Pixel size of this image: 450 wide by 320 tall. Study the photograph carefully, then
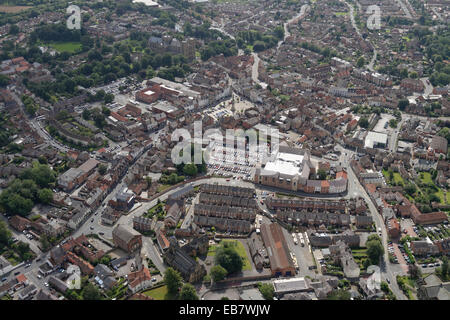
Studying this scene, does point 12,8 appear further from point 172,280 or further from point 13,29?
point 172,280

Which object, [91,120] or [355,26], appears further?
[355,26]

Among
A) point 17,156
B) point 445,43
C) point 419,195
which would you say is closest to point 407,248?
point 419,195

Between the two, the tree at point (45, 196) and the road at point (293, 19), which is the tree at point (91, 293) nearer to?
the tree at point (45, 196)

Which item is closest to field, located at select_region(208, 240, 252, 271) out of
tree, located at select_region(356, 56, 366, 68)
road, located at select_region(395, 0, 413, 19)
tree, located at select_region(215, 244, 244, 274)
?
tree, located at select_region(215, 244, 244, 274)

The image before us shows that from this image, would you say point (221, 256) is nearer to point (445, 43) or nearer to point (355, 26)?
point (445, 43)

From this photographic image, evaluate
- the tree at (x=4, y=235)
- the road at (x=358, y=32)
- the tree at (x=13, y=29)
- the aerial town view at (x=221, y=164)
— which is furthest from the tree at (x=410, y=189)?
the tree at (x=13, y=29)

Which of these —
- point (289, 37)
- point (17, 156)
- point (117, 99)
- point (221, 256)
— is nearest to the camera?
point (221, 256)

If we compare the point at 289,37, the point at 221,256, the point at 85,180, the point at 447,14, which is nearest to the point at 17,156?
the point at 85,180

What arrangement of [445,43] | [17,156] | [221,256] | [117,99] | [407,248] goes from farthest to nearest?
[445,43]
[117,99]
[17,156]
[407,248]
[221,256]
